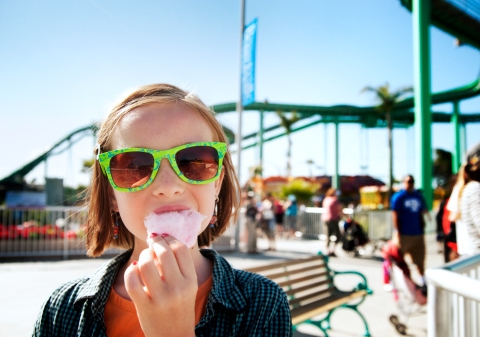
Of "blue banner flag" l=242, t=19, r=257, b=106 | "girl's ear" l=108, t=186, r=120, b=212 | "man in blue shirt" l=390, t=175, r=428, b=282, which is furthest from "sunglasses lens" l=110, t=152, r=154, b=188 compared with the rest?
"blue banner flag" l=242, t=19, r=257, b=106

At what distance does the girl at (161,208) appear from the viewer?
101cm

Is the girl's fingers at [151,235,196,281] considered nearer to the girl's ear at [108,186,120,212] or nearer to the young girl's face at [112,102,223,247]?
the young girl's face at [112,102,223,247]

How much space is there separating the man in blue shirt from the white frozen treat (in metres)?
5.86

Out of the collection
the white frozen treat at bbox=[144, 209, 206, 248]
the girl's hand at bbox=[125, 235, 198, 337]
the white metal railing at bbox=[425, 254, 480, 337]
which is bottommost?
the white metal railing at bbox=[425, 254, 480, 337]

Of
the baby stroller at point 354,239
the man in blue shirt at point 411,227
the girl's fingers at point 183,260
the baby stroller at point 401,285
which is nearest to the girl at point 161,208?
the girl's fingers at point 183,260

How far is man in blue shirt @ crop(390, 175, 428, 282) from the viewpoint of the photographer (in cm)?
614

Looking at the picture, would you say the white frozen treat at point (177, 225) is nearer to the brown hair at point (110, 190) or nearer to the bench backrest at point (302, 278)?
the brown hair at point (110, 190)

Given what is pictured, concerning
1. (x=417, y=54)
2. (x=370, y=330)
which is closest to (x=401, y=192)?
(x=370, y=330)

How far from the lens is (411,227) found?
242 inches

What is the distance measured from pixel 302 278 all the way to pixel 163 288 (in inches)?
135

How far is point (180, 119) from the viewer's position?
109cm

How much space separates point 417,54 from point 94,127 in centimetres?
1757

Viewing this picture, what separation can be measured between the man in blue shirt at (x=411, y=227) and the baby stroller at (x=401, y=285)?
1.45 meters

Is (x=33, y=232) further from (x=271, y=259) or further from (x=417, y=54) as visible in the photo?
(x=417, y=54)
